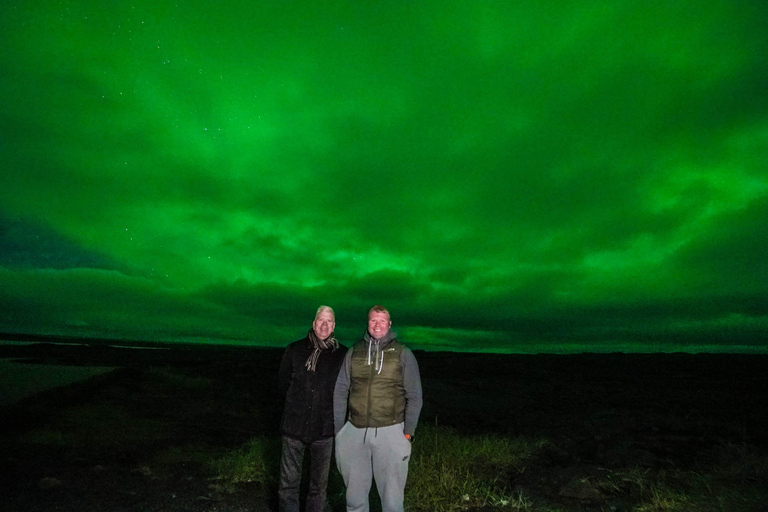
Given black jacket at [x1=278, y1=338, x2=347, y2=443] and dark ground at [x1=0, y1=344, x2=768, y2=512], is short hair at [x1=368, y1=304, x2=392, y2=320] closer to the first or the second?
black jacket at [x1=278, y1=338, x2=347, y2=443]

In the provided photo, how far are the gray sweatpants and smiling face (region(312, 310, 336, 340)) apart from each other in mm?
966

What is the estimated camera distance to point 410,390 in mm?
3889

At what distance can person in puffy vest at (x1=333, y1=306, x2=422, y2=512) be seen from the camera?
12.4ft

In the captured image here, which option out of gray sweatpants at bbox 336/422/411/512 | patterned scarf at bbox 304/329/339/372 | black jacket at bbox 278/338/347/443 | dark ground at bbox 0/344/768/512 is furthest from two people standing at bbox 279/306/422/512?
dark ground at bbox 0/344/768/512

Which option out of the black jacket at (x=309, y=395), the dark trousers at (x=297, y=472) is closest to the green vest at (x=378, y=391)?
the black jacket at (x=309, y=395)

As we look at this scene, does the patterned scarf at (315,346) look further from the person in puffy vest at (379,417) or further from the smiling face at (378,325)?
the smiling face at (378,325)

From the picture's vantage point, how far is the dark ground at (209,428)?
6805 millimetres

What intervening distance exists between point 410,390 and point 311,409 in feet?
3.65

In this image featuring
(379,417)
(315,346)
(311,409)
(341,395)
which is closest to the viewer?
(379,417)

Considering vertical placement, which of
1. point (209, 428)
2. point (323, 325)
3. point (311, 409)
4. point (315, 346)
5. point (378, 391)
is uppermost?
point (323, 325)

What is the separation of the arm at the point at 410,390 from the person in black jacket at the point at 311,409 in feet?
3.00

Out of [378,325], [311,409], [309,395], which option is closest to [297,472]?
[311,409]

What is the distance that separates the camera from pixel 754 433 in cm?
1491

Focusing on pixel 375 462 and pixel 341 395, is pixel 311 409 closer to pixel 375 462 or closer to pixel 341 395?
pixel 341 395
